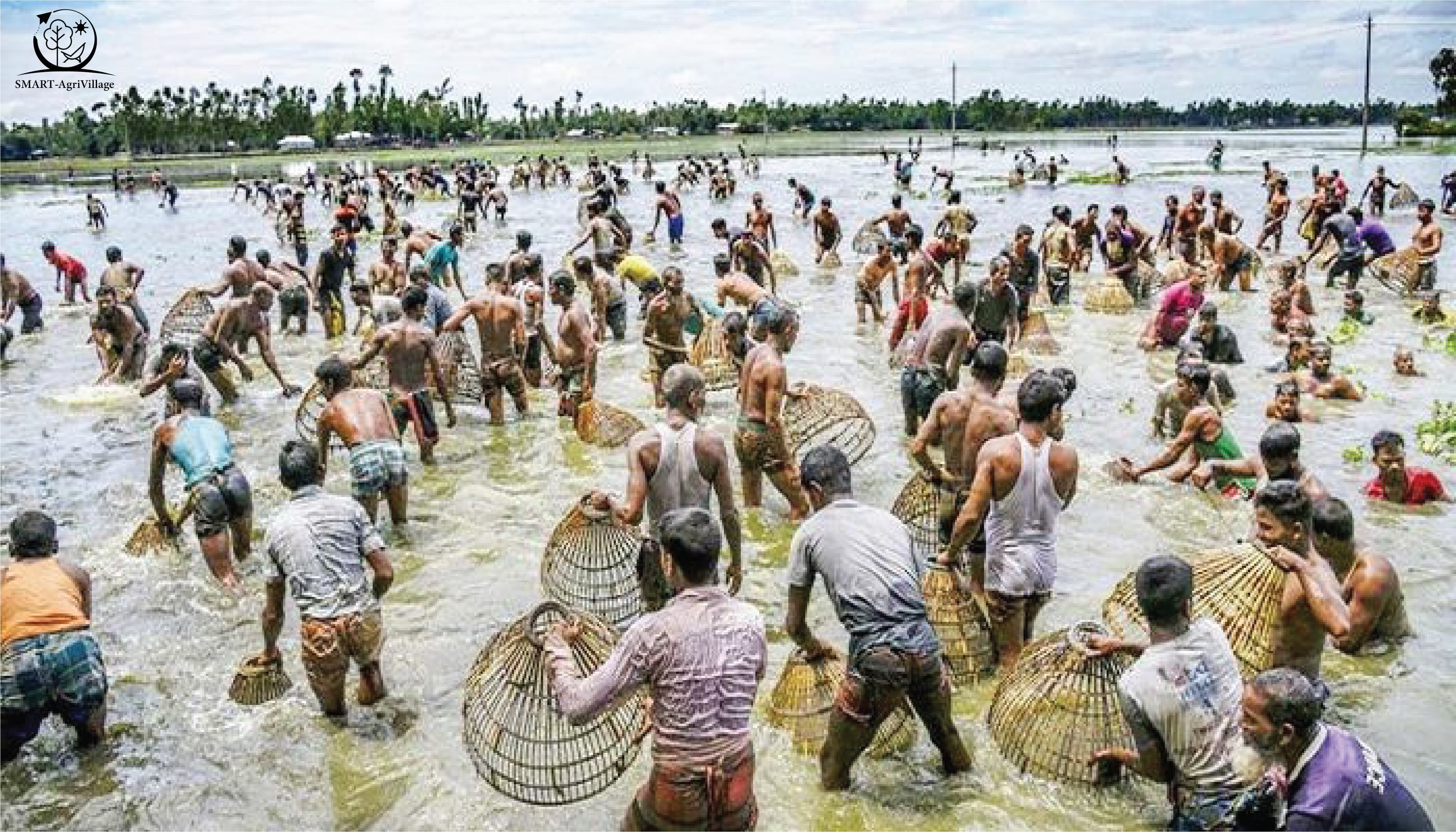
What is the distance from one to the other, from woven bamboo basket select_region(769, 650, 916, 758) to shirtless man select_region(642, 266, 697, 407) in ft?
18.5

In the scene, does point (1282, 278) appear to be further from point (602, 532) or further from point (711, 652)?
point (711, 652)

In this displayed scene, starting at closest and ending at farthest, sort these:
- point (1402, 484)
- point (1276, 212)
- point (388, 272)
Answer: point (1402, 484)
point (388, 272)
point (1276, 212)

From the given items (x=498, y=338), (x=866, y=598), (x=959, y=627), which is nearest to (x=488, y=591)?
(x=959, y=627)

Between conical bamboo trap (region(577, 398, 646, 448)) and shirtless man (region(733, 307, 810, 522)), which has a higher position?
shirtless man (region(733, 307, 810, 522))

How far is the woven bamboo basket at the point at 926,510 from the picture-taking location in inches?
285

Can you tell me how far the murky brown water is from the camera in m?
5.46

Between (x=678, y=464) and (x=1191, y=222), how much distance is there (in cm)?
1853

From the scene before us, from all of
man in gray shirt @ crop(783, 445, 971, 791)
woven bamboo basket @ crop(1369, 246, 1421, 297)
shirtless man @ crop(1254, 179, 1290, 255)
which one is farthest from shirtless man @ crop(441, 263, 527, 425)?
shirtless man @ crop(1254, 179, 1290, 255)

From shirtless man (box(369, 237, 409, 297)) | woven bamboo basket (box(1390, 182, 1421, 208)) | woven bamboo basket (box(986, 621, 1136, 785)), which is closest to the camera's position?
woven bamboo basket (box(986, 621, 1136, 785))

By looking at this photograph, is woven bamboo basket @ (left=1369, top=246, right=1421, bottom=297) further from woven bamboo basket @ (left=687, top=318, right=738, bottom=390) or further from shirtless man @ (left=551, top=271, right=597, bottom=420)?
shirtless man @ (left=551, top=271, right=597, bottom=420)

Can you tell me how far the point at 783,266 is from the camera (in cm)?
2294

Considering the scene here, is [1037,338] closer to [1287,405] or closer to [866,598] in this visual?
[1287,405]

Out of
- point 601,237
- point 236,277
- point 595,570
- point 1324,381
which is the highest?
point 601,237

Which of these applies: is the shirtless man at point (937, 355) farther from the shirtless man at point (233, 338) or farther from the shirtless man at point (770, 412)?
the shirtless man at point (233, 338)
